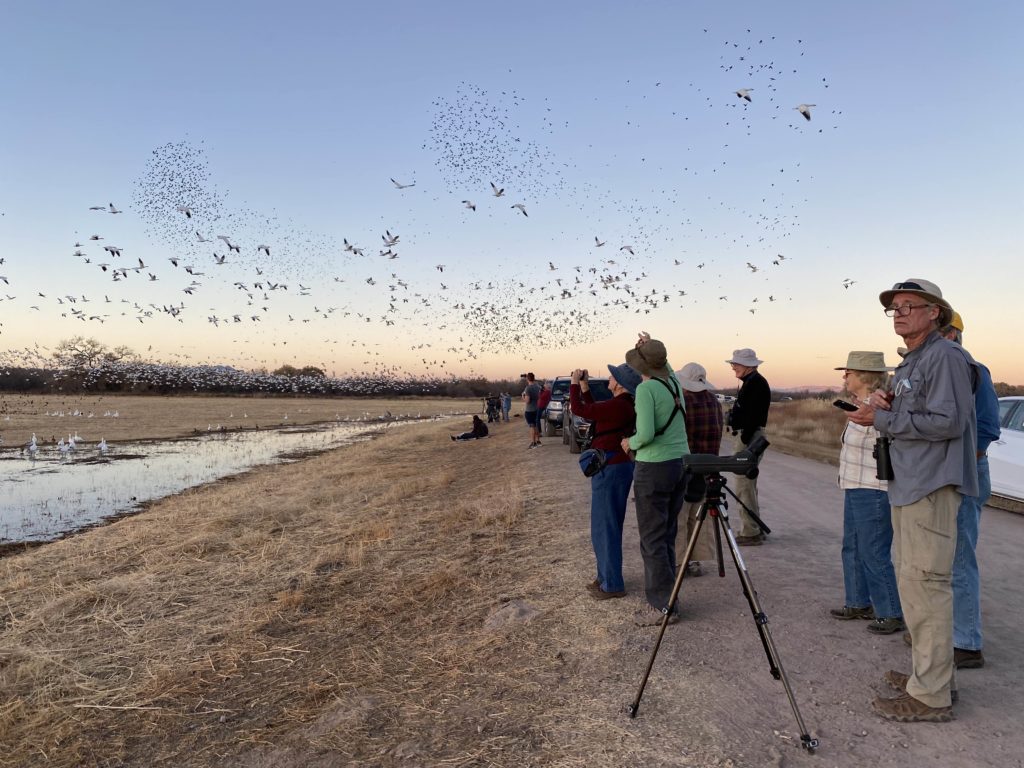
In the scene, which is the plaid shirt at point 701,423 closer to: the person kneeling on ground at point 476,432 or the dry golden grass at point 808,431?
the dry golden grass at point 808,431

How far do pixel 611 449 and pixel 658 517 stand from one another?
2.25 feet

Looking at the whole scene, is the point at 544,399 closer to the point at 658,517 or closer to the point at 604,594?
the point at 604,594

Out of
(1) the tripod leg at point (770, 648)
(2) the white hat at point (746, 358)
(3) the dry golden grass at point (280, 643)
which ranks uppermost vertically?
(2) the white hat at point (746, 358)

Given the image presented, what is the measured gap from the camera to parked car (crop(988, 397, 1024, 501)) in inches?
392

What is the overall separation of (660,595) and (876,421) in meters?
2.43

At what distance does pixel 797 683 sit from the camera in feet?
14.7

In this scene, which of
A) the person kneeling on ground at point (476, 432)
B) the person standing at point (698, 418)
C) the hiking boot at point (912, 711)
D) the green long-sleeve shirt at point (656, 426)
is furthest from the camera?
the person kneeling on ground at point (476, 432)

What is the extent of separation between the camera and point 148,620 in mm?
7133

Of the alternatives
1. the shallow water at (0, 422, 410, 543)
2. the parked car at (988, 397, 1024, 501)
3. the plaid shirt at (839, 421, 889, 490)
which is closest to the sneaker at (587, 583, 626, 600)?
the plaid shirt at (839, 421, 889, 490)

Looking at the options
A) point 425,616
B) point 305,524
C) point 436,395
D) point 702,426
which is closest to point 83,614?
point 425,616

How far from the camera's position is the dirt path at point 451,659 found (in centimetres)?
392

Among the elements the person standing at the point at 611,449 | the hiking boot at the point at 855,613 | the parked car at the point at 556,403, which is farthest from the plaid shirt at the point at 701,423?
the parked car at the point at 556,403

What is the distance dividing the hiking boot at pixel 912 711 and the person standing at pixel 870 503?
1330 millimetres

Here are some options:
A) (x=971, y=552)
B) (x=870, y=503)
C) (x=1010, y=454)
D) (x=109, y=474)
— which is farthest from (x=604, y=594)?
(x=109, y=474)
